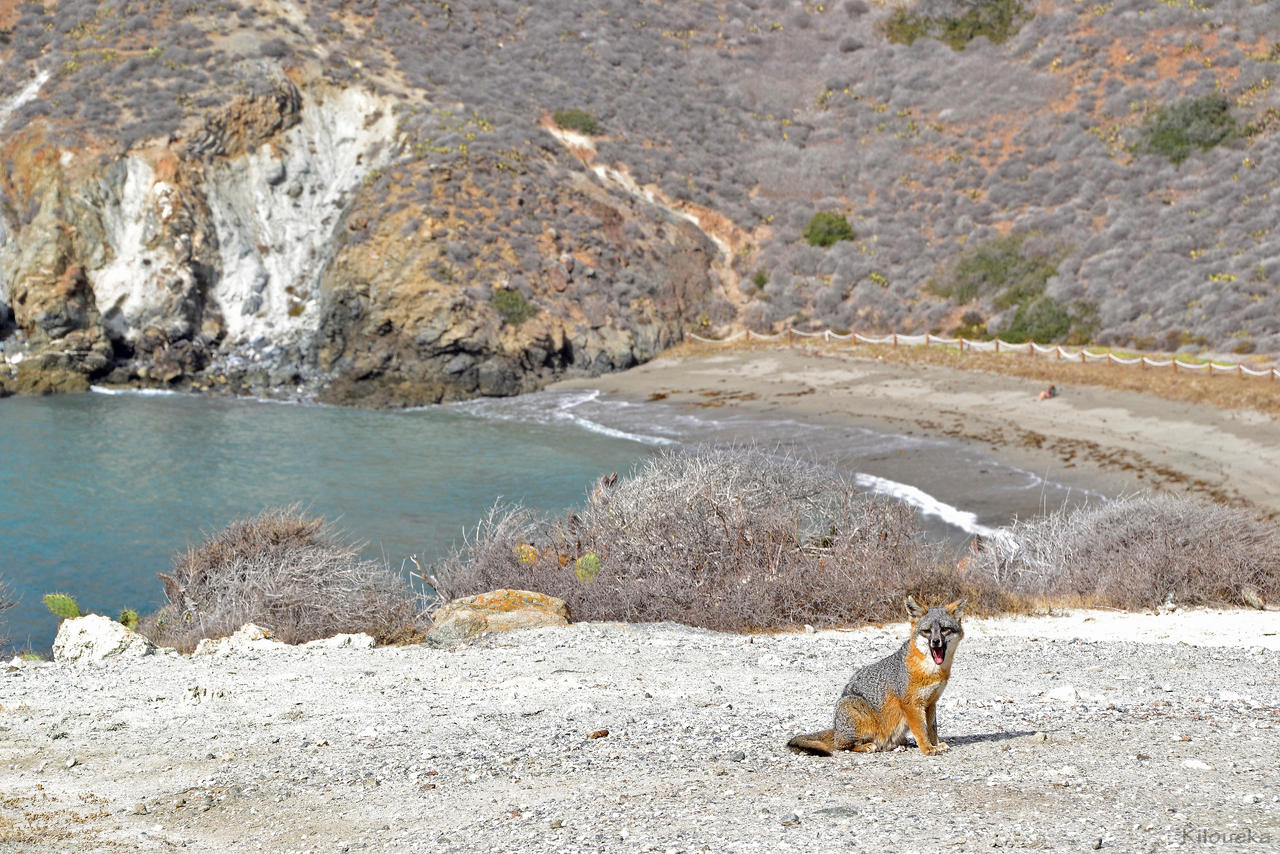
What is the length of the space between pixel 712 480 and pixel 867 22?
215ft

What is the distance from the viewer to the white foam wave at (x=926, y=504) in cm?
2079

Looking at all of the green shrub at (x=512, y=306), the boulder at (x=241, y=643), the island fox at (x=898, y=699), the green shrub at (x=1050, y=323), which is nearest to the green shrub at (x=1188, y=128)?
the green shrub at (x=1050, y=323)

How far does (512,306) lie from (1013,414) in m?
21.3

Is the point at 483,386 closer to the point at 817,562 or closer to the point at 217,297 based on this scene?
the point at 217,297

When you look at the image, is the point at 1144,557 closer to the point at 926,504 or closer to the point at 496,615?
the point at 496,615

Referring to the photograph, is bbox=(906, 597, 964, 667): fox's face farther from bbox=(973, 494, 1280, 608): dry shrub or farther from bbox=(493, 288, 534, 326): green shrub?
bbox=(493, 288, 534, 326): green shrub

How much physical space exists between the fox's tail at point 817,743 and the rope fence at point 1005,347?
26236 millimetres

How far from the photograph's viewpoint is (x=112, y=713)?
26.8ft

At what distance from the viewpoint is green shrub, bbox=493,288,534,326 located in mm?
43875

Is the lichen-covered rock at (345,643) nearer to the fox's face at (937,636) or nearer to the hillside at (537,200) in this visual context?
the fox's face at (937,636)

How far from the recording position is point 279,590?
497 inches

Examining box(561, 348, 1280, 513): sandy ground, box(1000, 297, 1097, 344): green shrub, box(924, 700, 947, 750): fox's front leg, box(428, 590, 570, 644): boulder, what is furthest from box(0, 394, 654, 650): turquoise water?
box(1000, 297, 1097, 344): green shrub

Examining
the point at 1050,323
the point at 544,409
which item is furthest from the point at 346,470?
the point at 1050,323

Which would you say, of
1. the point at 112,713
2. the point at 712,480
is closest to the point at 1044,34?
the point at 712,480
